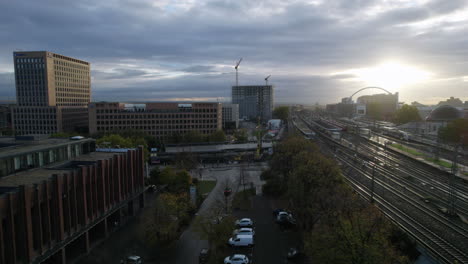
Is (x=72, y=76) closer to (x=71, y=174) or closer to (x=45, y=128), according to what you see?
(x=45, y=128)

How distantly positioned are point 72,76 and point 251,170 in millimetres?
70036

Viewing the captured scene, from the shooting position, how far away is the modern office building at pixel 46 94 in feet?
222

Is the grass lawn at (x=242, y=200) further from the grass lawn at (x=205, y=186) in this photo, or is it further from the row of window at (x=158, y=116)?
the row of window at (x=158, y=116)

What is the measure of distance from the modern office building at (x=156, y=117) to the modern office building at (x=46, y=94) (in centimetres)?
1225

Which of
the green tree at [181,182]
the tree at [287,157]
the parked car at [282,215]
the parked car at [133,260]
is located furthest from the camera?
the tree at [287,157]

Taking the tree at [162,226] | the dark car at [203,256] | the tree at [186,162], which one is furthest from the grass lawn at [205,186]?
the dark car at [203,256]

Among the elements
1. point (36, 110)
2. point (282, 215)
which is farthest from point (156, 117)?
point (282, 215)

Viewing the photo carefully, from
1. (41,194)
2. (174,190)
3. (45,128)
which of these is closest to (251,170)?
(174,190)

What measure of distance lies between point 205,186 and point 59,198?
Result: 56.8 feet

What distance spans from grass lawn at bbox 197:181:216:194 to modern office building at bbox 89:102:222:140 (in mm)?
30555

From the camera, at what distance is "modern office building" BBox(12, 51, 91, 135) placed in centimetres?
6769

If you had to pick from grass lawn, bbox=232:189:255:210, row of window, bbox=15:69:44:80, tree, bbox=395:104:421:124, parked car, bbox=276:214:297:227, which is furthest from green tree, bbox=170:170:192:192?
row of window, bbox=15:69:44:80

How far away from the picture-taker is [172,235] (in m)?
17.5

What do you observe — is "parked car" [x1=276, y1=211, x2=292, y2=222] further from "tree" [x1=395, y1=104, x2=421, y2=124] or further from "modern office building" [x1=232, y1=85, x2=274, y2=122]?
"modern office building" [x1=232, y1=85, x2=274, y2=122]
